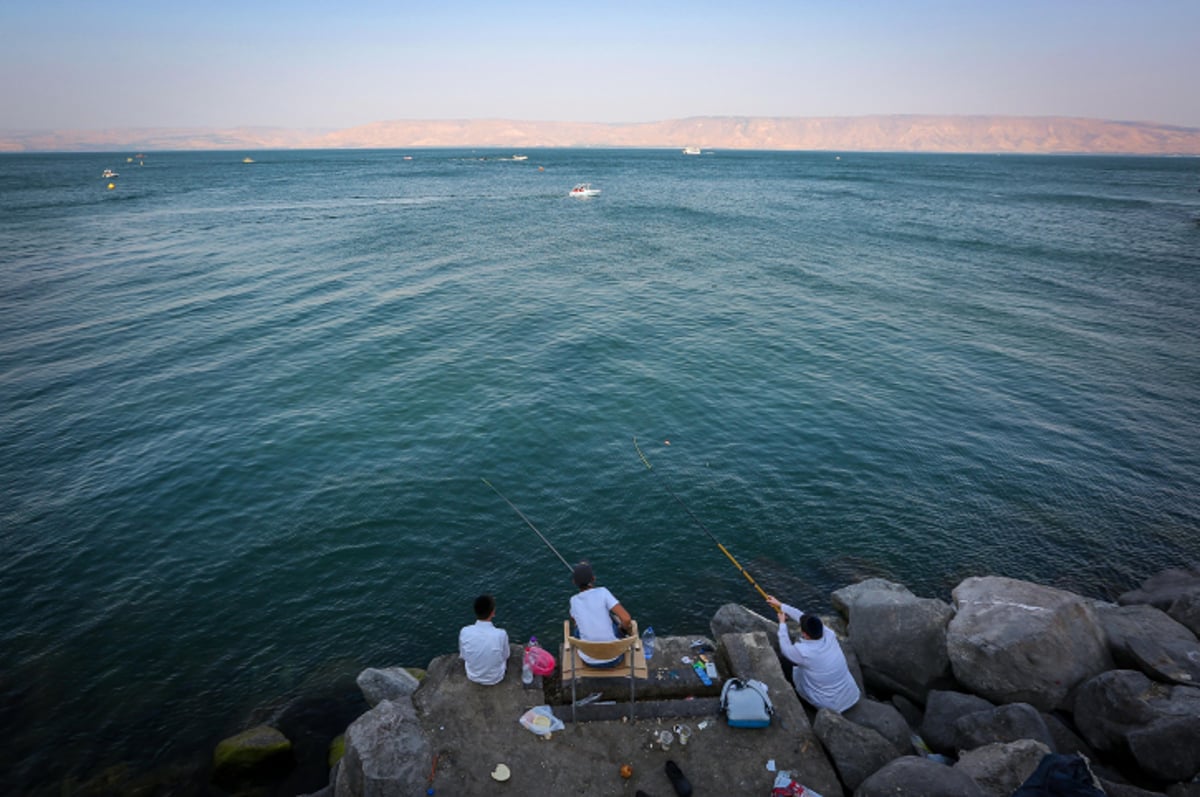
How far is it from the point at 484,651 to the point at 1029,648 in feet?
33.2

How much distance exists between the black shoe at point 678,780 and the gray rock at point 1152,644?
9136mm

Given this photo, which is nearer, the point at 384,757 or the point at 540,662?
the point at 384,757

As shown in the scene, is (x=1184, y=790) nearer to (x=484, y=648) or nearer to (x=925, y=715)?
(x=925, y=715)

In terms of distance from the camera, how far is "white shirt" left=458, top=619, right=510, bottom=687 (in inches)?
375

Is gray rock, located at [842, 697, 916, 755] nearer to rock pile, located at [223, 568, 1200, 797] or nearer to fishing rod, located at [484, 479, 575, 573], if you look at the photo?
rock pile, located at [223, 568, 1200, 797]

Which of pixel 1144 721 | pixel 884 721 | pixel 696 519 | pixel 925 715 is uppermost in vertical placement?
pixel 1144 721

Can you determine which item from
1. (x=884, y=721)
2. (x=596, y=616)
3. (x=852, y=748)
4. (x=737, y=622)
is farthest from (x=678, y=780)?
(x=737, y=622)

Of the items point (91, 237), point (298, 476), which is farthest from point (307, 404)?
point (91, 237)

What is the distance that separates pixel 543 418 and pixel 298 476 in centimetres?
912

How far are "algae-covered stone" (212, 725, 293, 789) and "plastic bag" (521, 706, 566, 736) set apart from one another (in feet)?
18.6

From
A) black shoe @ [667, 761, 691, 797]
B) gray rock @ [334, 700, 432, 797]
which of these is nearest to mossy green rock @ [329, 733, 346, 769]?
gray rock @ [334, 700, 432, 797]

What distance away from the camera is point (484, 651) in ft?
31.3

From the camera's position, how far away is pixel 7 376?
2616 cm

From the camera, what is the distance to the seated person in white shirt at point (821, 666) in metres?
9.55
